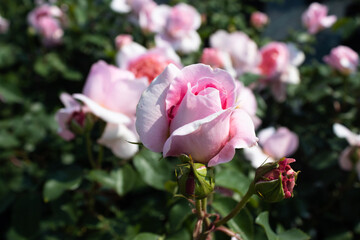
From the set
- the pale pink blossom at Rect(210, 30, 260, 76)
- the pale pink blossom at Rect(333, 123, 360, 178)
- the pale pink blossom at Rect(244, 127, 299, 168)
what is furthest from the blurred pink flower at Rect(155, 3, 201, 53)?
the pale pink blossom at Rect(333, 123, 360, 178)

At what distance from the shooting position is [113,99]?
0.69m

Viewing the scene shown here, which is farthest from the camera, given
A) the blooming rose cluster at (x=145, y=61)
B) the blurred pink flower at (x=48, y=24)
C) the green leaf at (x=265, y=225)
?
the blurred pink flower at (x=48, y=24)

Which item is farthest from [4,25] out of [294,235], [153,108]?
[294,235]

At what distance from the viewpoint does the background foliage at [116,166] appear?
72 centimetres

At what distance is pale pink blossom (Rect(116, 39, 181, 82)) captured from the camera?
2.49 ft

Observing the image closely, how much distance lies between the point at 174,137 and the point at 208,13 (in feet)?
5.92

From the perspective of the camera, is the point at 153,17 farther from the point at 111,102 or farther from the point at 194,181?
the point at 194,181

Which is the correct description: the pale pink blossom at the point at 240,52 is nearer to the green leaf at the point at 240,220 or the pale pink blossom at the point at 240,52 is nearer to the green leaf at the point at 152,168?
the green leaf at the point at 152,168

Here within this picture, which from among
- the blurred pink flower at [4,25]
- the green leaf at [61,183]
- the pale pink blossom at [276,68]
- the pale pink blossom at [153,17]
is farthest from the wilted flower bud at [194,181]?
the blurred pink flower at [4,25]

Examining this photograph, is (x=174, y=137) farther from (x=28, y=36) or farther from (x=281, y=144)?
(x=28, y=36)

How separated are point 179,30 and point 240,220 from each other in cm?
84

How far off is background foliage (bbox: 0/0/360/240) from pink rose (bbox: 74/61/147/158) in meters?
0.09

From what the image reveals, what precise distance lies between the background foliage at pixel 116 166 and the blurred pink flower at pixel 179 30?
0.31ft

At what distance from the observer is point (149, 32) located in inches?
51.7
